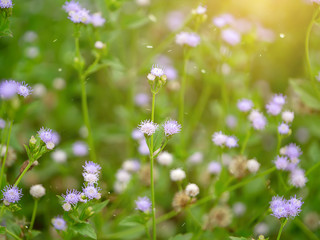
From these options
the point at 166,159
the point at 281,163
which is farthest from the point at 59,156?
the point at 281,163

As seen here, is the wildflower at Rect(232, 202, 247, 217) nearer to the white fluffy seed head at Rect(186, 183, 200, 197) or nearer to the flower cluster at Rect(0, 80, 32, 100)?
the white fluffy seed head at Rect(186, 183, 200, 197)

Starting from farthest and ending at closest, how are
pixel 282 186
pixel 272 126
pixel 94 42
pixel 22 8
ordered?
pixel 22 8, pixel 272 126, pixel 94 42, pixel 282 186

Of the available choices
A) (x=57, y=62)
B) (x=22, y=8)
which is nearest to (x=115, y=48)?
(x=57, y=62)

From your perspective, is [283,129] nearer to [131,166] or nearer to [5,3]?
[131,166]

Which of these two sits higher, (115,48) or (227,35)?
(115,48)

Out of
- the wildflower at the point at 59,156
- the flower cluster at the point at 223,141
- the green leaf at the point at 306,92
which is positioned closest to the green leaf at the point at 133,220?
the flower cluster at the point at 223,141

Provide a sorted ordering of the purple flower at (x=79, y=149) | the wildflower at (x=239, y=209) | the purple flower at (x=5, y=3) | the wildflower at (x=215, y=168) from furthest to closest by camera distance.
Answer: the purple flower at (x=79, y=149) < the wildflower at (x=239, y=209) < the wildflower at (x=215, y=168) < the purple flower at (x=5, y=3)

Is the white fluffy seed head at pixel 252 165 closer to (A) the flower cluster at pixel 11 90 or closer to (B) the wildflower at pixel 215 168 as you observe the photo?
(B) the wildflower at pixel 215 168

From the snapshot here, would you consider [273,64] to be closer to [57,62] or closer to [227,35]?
[227,35]

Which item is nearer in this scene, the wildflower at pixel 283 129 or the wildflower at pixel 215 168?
the wildflower at pixel 283 129
